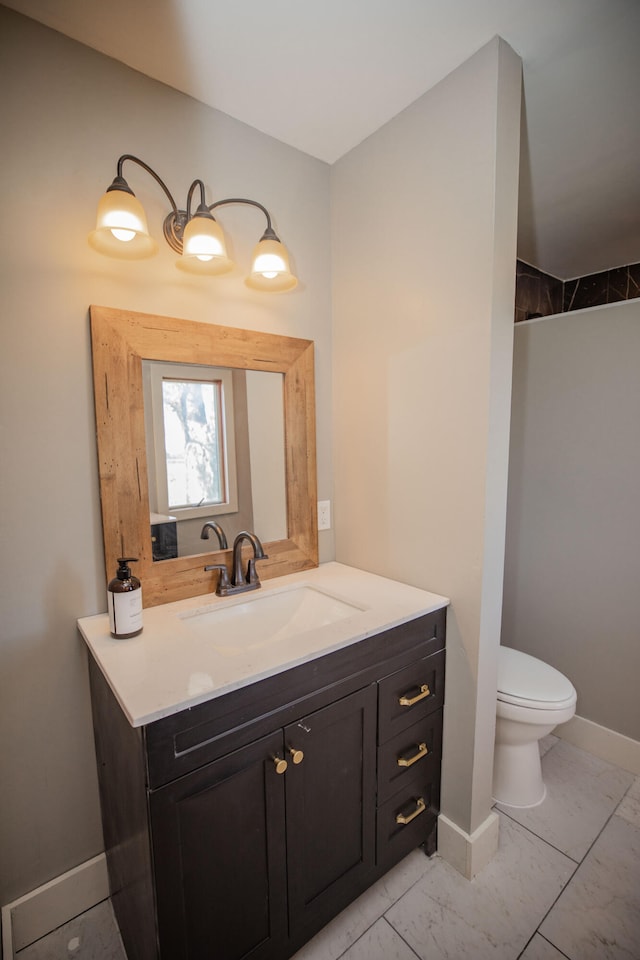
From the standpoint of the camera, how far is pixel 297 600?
5.38 feet

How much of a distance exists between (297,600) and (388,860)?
0.85 m

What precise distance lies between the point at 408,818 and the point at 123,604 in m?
1.14

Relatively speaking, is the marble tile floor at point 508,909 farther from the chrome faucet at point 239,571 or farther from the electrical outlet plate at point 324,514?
the electrical outlet plate at point 324,514

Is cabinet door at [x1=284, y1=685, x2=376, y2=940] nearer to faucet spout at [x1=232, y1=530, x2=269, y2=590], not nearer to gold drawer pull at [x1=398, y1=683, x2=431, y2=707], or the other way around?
gold drawer pull at [x1=398, y1=683, x2=431, y2=707]

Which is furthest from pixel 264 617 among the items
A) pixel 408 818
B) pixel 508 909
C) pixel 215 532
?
pixel 508 909

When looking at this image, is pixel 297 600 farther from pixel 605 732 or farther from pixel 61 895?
pixel 605 732

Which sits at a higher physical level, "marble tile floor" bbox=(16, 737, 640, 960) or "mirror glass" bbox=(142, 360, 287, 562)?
"mirror glass" bbox=(142, 360, 287, 562)

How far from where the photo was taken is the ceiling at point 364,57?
1.16 m

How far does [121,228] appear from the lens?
1.17 metres

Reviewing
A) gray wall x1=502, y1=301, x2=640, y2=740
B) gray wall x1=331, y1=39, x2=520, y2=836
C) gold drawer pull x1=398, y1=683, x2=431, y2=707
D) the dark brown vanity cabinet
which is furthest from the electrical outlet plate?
gray wall x1=502, y1=301, x2=640, y2=740

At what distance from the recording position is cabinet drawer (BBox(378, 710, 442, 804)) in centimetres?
135

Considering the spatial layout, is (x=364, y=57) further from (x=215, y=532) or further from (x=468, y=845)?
(x=468, y=845)

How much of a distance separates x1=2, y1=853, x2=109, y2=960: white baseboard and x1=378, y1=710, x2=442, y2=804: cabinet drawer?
0.93 metres

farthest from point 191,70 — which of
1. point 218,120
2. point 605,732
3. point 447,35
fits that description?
point 605,732
